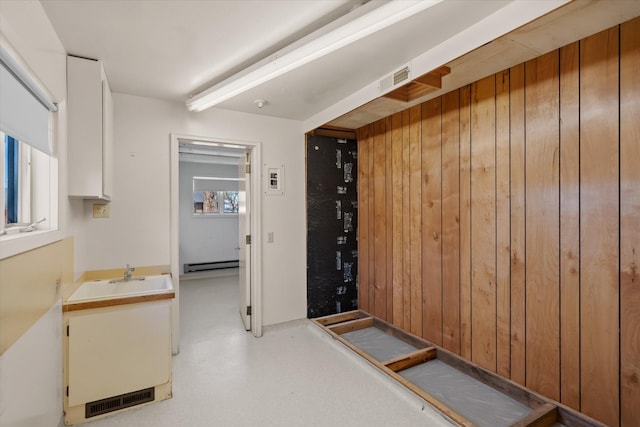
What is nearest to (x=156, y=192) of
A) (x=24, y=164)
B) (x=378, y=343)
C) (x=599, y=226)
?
(x=24, y=164)

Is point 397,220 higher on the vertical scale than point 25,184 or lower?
lower

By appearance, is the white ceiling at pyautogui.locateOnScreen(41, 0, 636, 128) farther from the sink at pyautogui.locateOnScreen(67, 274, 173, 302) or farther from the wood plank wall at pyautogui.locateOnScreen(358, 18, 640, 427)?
the sink at pyautogui.locateOnScreen(67, 274, 173, 302)

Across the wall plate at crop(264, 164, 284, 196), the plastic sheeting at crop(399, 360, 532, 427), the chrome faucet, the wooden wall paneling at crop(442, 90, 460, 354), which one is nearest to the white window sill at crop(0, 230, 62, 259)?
the chrome faucet

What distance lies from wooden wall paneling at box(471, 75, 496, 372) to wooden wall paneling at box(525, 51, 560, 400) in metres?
0.25

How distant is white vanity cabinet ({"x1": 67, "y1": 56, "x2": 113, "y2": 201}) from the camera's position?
6.73ft

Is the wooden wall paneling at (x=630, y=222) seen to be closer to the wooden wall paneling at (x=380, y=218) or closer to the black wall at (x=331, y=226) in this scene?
the wooden wall paneling at (x=380, y=218)

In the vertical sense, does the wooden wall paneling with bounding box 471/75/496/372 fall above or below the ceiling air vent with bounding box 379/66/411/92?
below

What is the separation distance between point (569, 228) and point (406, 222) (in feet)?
4.57

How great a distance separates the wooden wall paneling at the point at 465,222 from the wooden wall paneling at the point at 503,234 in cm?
24

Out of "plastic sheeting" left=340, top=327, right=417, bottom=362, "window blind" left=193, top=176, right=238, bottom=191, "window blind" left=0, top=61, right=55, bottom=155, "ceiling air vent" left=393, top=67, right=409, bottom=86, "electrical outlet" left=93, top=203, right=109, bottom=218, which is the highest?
"ceiling air vent" left=393, top=67, right=409, bottom=86

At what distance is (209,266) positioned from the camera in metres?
6.36

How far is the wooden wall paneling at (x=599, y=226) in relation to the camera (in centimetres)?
168

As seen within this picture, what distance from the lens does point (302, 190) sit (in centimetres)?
358

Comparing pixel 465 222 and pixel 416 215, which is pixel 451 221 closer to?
pixel 465 222
